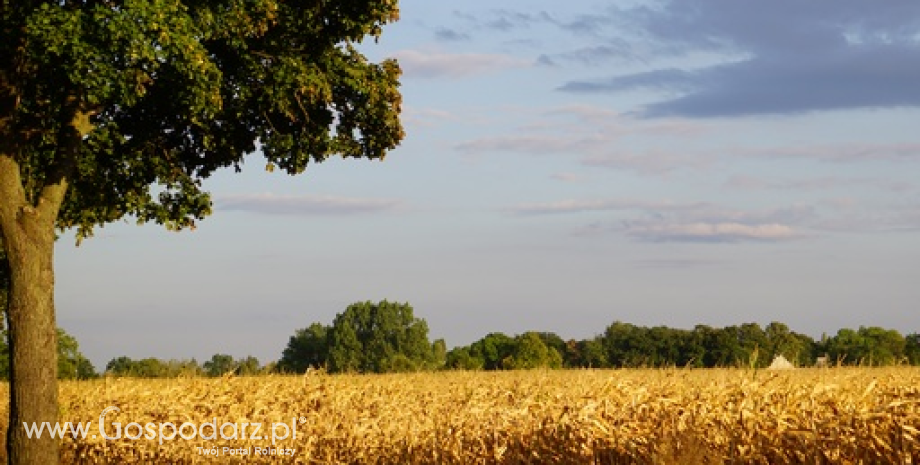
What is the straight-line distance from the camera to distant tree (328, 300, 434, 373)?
10525cm

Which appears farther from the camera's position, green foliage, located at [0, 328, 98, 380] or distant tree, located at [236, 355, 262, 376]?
green foliage, located at [0, 328, 98, 380]

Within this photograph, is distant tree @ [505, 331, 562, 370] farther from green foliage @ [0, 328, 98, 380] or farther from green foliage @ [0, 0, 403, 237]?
green foliage @ [0, 0, 403, 237]

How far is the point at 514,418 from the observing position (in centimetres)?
1448

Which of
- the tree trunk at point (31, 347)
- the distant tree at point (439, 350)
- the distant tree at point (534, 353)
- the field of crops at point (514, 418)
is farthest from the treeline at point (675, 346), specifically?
the tree trunk at point (31, 347)

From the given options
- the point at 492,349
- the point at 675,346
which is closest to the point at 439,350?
the point at 492,349

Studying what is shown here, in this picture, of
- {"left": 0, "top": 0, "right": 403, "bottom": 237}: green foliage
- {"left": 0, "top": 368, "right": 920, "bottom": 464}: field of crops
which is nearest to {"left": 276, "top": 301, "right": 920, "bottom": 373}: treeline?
{"left": 0, "top": 368, "right": 920, "bottom": 464}: field of crops

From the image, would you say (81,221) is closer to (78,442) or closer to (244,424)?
(78,442)

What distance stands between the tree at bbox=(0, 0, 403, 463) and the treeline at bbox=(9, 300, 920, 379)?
479 centimetres

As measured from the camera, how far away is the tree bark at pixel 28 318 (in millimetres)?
21047

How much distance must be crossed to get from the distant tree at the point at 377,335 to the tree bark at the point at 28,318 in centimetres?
8287

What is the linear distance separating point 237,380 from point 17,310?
18.5 ft

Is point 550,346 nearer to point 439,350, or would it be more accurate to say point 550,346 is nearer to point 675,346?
point 675,346

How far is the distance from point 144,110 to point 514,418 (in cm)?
1310

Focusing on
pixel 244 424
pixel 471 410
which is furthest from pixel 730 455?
pixel 244 424
